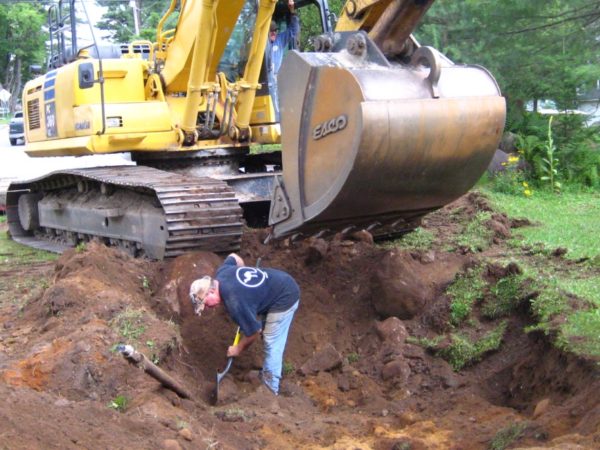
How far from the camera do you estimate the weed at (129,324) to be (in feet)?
20.1

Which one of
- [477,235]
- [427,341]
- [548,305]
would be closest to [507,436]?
[548,305]

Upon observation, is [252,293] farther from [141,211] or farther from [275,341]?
[141,211]

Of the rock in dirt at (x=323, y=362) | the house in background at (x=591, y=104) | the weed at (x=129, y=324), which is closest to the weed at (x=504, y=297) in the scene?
the rock in dirt at (x=323, y=362)

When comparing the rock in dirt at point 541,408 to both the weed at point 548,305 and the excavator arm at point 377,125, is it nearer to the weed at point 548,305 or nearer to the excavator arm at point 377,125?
the weed at point 548,305

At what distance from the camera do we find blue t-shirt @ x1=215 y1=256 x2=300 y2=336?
20.1 feet

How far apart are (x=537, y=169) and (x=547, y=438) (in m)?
10.1

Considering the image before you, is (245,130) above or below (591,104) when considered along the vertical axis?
above

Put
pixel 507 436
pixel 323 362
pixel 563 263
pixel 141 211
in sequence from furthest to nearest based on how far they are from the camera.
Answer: pixel 141 211, pixel 563 263, pixel 323 362, pixel 507 436

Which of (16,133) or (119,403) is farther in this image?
(16,133)

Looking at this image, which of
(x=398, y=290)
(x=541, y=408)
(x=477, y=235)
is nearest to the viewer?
(x=541, y=408)

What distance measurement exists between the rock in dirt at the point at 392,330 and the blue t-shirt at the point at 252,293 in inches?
36.4

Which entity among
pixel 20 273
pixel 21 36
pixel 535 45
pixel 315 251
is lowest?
pixel 21 36

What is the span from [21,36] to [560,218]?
55612mm

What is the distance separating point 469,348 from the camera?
6535 mm
